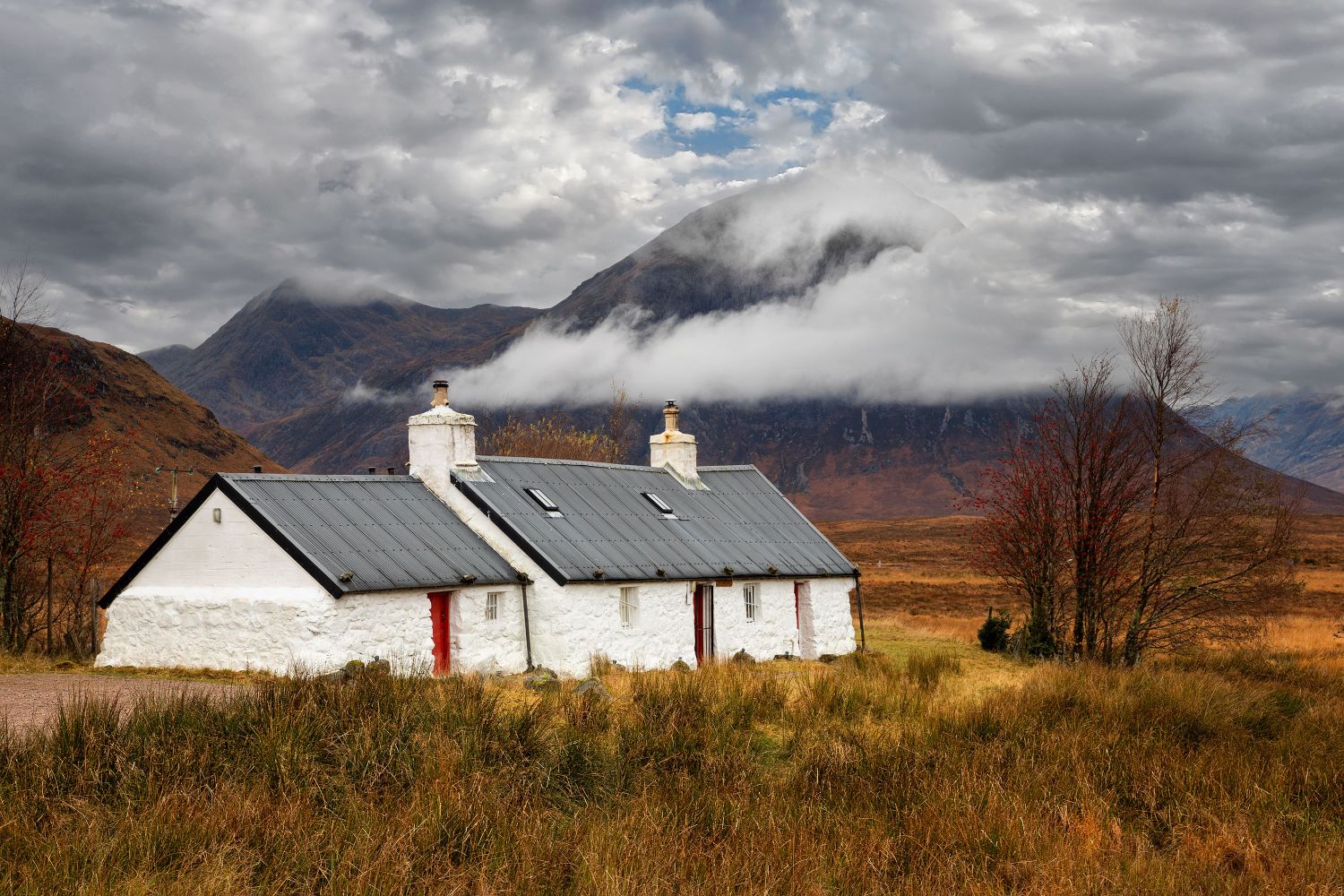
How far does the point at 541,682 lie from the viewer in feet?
63.9

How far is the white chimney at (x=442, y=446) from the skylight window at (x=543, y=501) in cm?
150

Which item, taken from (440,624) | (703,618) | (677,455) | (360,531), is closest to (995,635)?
(703,618)

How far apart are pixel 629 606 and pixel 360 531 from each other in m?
6.08

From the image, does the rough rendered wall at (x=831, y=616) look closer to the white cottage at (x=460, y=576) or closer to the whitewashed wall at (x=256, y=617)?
the white cottage at (x=460, y=576)

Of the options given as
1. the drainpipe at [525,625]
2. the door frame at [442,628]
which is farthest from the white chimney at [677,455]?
the door frame at [442,628]

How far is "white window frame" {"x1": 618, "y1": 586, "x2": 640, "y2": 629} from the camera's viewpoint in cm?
2575

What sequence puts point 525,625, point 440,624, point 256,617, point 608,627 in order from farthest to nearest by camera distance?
point 608,627 < point 525,625 < point 440,624 < point 256,617

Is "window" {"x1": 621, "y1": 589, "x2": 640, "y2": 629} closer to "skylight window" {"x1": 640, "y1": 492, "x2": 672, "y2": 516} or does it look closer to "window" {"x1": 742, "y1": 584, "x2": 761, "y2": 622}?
"window" {"x1": 742, "y1": 584, "x2": 761, "y2": 622}

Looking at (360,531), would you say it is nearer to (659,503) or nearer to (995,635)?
(659,503)

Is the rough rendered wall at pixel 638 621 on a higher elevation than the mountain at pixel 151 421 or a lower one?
lower

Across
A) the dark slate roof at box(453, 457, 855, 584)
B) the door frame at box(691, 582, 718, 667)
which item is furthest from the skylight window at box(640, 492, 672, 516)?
the door frame at box(691, 582, 718, 667)

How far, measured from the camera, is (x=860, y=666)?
21922mm

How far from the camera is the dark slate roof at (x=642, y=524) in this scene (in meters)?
25.4

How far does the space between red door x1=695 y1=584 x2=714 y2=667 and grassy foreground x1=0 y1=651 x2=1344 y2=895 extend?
473 inches
